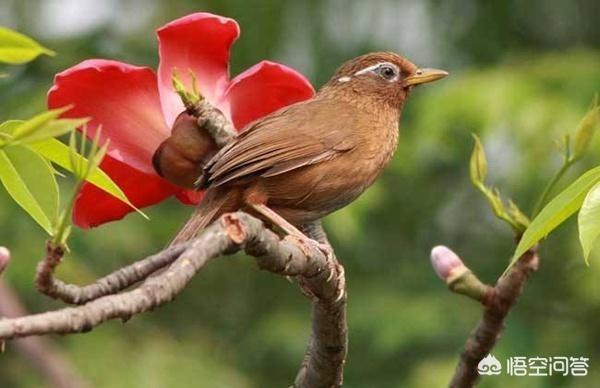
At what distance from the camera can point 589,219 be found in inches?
92.8

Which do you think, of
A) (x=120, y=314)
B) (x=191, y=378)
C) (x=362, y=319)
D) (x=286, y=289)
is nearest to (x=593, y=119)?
(x=120, y=314)

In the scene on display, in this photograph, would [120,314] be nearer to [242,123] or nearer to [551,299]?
[242,123]

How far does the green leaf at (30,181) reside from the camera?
90.6 inches

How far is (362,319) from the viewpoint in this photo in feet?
24.1

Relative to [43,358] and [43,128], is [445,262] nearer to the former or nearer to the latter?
[43,128]

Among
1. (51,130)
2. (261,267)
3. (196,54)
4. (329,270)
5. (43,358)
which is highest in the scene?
(51,130)

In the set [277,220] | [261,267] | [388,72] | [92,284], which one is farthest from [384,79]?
[92,284]

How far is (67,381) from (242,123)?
2.99 m

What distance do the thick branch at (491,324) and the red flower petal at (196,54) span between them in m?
0.72

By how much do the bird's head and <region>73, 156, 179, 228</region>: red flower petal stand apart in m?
1.29

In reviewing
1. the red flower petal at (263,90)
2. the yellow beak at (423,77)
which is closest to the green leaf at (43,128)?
the red flower petal at (263,90)

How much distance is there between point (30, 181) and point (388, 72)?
6.77ft

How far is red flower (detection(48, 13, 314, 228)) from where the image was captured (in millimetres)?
2922

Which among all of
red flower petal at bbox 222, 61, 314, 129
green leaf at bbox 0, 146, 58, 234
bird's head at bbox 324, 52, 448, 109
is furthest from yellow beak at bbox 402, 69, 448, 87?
green leaf at bbox 0, 146, 58, 234
